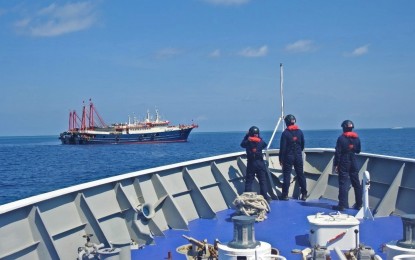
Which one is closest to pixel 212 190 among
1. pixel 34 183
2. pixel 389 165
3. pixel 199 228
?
pixel 199 228

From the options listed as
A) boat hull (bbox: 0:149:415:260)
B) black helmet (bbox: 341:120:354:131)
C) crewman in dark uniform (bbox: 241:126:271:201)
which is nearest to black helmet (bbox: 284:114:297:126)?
crewman in dark uniform (bbox: 241:126:271:201)

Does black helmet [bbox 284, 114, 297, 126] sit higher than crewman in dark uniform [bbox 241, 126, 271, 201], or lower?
higher

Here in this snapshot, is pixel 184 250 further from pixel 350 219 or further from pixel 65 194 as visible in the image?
pixel 350 219

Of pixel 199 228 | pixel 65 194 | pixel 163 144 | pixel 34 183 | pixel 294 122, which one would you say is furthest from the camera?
pixel 163 144

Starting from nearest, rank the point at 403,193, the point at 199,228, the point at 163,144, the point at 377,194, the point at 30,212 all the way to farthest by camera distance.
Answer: the point at 30,212 < the point at 199,228 < the point at 403,193 < the point at 377,194 < the point at 163,144

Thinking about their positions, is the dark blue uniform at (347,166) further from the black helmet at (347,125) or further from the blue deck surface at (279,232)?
the blue deck surface at (279,232)

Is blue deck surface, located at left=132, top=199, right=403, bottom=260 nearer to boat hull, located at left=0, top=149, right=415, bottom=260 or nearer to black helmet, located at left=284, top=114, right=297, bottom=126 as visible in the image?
boat hull, located at left=0, top=149, right=415, bottom=260

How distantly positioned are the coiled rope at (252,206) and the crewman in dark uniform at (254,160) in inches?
43.7

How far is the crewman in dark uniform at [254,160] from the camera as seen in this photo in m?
9.91

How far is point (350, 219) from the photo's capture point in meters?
6.73

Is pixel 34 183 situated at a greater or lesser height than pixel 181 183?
lesser

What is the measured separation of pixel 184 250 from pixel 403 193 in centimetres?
472

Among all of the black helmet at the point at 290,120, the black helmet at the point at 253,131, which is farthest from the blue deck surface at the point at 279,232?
the black helmet at the point at 290,120

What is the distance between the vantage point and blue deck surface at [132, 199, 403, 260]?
685 cm
